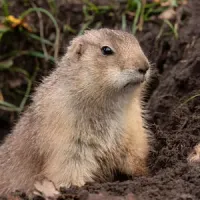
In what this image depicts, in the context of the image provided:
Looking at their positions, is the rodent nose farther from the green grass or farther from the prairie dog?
the green grass

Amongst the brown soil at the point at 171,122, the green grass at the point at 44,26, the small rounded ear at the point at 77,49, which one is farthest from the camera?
the green grass at the point at 44,26

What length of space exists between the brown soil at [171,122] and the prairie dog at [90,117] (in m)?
0.41

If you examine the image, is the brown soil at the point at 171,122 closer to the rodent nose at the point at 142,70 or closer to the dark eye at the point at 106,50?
the rodent nose at the point at 142,70

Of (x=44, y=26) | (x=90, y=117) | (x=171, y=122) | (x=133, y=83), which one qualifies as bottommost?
(x=171, y=122)

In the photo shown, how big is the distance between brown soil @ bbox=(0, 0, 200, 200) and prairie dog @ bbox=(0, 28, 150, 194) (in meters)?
0.41

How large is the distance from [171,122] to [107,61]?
4.70 feet

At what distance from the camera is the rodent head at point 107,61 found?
5387mm

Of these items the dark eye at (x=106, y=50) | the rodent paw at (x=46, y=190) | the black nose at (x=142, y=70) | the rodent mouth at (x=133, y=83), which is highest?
the dark eye at (x=106, y=50)

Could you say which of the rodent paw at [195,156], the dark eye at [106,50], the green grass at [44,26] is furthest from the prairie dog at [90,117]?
the green grass at [44,26]

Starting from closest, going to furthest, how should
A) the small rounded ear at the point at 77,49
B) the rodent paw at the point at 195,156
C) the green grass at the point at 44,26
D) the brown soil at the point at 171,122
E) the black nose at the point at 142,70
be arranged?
1. the brown soil at the point at 171,122
2. the black nose at the point at 142,70
3. the rodent paw at the point at 195,156
4. the small rounded ear at the point at 77,49
5. the green grass at the point at 44,26

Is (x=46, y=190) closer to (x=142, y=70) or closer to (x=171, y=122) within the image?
(x=142, y=70)

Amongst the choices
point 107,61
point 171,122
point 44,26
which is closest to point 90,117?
point 107,61

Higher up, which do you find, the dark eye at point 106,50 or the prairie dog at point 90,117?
the dark eye at point 106,50

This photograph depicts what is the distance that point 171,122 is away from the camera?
6656 mm
